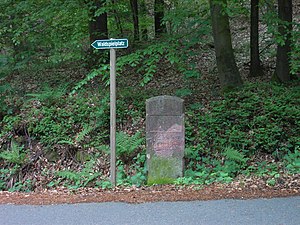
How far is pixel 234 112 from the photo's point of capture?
9.49m

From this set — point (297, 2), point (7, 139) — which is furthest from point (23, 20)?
point (297, 2)

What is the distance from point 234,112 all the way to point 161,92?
3.03m

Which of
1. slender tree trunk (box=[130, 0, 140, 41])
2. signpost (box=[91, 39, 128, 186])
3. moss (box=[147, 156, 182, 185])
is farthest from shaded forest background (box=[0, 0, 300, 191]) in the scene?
slender tree trunk (box=[130, 0, 140, 41])

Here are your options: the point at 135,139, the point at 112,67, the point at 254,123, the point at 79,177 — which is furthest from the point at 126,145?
the point at 254,123

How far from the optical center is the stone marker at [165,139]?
7.08m

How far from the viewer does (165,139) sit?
23.4ft

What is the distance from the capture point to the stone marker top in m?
7.05

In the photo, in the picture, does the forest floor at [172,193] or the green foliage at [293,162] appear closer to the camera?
the forest floor at [172,193]

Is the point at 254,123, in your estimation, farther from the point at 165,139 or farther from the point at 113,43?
the point at 113,43

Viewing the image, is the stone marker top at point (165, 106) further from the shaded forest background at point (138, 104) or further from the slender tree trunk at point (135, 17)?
the slender tree trunk at point (135, 17)

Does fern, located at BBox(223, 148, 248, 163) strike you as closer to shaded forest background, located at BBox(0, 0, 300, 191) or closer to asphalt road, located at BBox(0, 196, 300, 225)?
shaded forest background, located at BBox(0, 0, 300, 191)

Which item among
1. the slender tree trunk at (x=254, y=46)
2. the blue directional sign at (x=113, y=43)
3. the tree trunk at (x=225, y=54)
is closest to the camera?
the blue directional sign at (x=113, y=43)

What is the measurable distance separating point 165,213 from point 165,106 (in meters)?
2.45

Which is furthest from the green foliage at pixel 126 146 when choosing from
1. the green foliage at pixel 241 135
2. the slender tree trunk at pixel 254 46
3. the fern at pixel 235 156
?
the slender tree trunk at pixel 254 46
